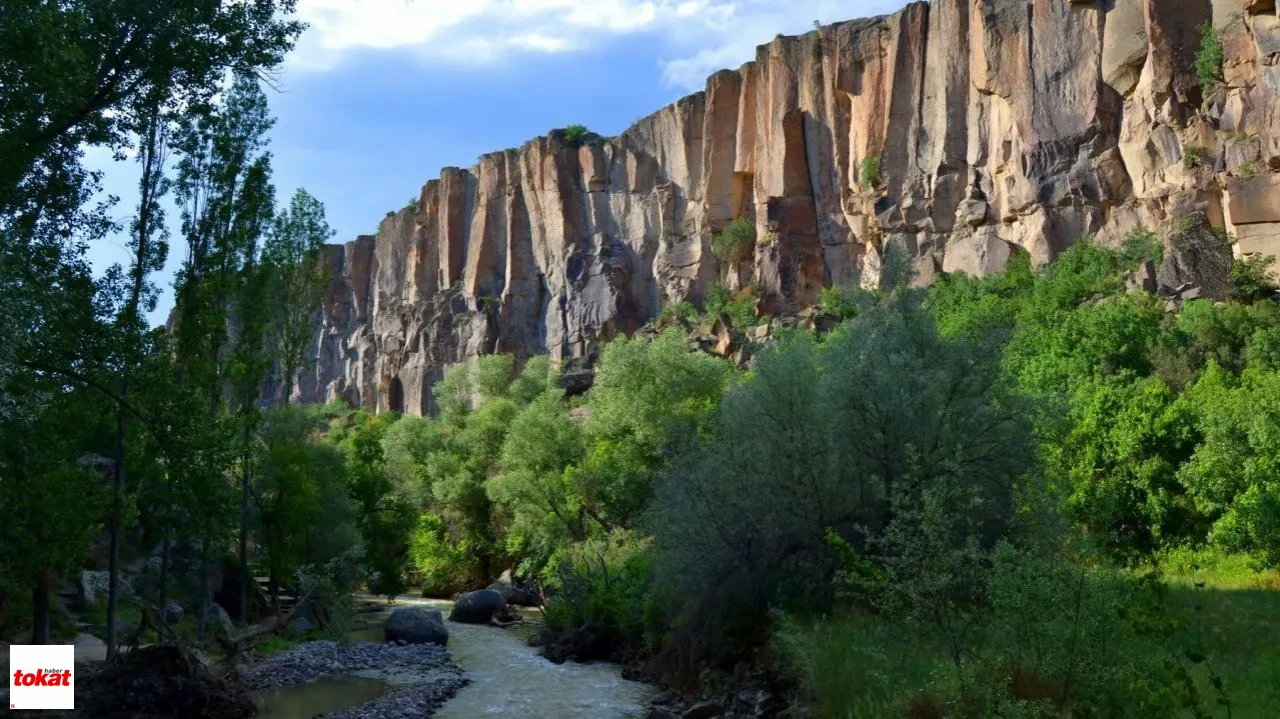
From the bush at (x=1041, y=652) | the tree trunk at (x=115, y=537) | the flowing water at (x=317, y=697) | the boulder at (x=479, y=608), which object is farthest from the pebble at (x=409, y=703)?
the boulder at (x=479, y=608)

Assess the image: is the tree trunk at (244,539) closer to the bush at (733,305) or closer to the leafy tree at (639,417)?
the leafy tree at (639,417)

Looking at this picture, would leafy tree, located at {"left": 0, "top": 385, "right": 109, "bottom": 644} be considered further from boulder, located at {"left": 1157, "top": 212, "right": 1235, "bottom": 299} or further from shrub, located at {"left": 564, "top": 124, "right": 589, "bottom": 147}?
shrub, located at {"left": 564, "top": 124, "right": 589, "bottom": 147}

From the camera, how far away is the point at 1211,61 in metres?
34.6

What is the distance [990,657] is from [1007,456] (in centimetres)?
632

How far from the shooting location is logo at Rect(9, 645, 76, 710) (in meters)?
12.7

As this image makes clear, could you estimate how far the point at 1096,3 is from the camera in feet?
127

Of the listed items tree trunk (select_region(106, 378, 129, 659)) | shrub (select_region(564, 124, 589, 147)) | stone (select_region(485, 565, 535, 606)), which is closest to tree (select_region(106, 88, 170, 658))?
tree trunk (select_region(106, 378, 129, 659))

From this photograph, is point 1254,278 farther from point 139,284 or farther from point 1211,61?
point 139,284

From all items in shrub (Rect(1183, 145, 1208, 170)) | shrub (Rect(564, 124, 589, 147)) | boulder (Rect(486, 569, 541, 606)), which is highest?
shrub (Rect(564, 124, 589, 147))

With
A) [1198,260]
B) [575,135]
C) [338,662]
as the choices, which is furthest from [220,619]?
[575,135]

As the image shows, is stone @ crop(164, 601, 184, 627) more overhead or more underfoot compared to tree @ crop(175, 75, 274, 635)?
more underfoot

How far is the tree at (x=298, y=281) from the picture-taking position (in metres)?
24.3

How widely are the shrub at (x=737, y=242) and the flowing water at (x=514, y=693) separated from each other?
1322 inches

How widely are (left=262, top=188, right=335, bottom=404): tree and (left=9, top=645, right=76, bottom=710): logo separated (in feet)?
35.0
